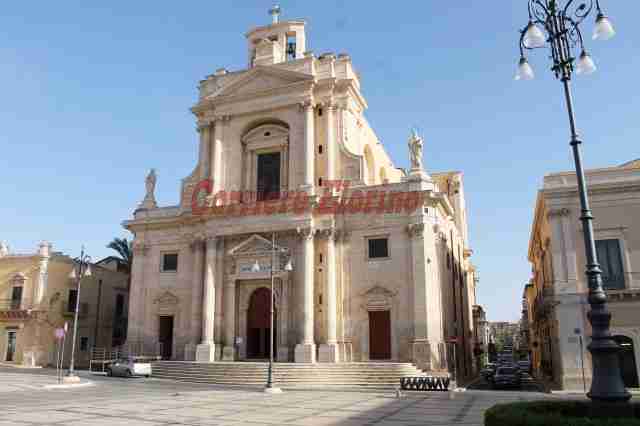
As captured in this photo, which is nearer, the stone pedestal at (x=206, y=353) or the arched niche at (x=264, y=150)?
the stone pedestal at (x=206, y=353)

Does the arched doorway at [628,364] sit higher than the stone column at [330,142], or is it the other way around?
the stone column at [330,142]

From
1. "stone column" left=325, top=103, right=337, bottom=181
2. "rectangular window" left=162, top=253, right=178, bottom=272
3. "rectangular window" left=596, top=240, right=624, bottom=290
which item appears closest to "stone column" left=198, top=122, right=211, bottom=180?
"rectangular window" left=162, top=253, right=178, bottom=272

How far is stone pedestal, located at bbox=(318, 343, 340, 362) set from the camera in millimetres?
30422

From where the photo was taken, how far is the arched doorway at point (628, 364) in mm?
24438

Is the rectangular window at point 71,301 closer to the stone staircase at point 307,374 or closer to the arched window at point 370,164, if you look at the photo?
the stone staircase at point 307,374

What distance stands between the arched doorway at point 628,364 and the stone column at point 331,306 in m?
14.2

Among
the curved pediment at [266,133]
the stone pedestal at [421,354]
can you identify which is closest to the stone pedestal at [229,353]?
the stone pedestal at [421,354]

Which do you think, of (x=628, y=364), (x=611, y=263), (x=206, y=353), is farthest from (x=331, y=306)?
(x=628, y=364)

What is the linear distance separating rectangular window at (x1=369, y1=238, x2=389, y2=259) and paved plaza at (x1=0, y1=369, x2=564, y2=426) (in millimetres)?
9660

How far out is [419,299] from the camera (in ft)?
98.4

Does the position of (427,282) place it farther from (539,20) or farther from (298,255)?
(539,20)

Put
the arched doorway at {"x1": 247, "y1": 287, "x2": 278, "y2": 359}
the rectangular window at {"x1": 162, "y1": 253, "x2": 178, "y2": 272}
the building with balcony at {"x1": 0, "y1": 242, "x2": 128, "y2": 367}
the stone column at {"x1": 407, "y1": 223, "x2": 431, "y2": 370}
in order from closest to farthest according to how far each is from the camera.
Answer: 1. the stone column at {"x1": 407, "y1": 223, "x2": 431, "y2": 370}
2. the arched doorway at {"x1": 247, "y1": 287, "x2": 278, "y2": 359}
3. the rectangular window at {"x1": 162, "y1": 253, "x2": 178, "y2": 272}
4. the building with balcony at {"x1": 0, "y1": 242, "x2": 128, "y2": 367}

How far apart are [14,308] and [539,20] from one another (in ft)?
148

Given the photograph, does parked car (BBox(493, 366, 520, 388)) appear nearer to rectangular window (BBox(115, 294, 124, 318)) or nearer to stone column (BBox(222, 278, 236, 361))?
stone column (BBox(222, 278, 236, 361))
